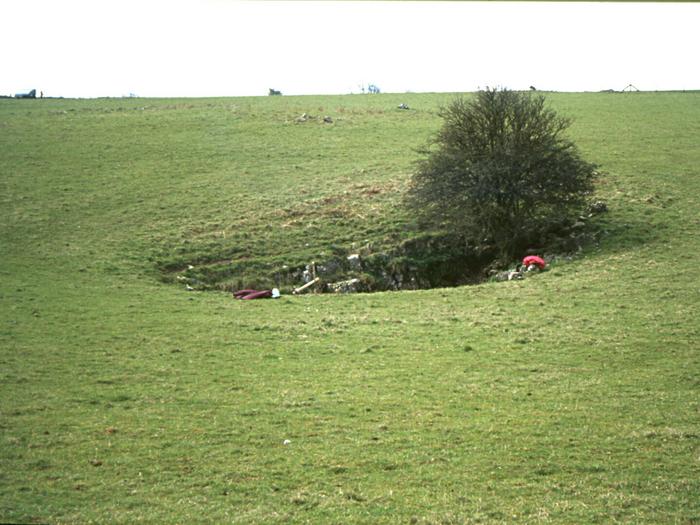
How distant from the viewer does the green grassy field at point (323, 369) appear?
11.6 meters

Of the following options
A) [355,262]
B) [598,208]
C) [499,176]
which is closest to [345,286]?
[355,262]

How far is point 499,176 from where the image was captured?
3325cm

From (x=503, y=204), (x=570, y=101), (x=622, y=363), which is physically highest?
(x=570, y=101)

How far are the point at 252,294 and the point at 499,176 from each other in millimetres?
13124

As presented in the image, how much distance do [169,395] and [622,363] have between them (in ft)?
38.6

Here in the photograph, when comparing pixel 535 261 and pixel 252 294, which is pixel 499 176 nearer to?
pixel 535 261

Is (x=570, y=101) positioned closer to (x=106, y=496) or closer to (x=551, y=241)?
(x=551, y=241)

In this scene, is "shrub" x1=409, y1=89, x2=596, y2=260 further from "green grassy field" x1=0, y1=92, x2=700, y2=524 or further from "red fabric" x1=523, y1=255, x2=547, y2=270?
"green grassy field" x1=0, y1=92, x2=700, y2=524

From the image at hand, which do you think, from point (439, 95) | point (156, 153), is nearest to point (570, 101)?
point (439, 95)

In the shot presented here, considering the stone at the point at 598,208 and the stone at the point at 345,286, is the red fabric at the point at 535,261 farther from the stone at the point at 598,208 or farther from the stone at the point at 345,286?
the stone at the point at 345,286

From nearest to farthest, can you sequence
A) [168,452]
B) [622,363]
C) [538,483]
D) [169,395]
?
[538,483]
[168,452]
[169,395]
[622,363]

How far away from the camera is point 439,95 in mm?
83125

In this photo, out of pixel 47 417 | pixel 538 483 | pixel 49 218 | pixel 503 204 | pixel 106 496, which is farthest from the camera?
pixel 49 218

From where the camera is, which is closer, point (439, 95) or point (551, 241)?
point (551, 241)
